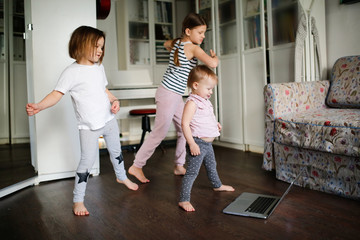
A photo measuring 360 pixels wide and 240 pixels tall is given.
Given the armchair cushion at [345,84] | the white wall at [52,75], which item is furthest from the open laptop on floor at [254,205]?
the white wall at [52,75]

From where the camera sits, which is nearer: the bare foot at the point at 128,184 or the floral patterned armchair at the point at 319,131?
the floral patterned armchair at the point at 319,131

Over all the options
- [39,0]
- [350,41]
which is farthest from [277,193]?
[39,0]

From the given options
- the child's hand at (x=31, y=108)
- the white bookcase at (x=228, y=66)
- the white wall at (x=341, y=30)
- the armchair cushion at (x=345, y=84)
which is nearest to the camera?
the child's hand at (x=31, y=108)

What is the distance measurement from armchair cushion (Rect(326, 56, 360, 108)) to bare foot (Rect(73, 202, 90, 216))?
1807 millimetres

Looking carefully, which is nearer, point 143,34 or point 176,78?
point 176,78

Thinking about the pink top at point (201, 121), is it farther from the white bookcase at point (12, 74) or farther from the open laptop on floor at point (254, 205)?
the white bookcase at point (12, 74)

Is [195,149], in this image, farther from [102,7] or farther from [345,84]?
[102,7]

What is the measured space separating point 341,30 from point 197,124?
1682mm

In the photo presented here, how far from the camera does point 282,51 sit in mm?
2898

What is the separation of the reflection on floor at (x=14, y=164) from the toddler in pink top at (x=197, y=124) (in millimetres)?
1142

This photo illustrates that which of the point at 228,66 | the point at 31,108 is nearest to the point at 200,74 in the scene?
the point at 31,108

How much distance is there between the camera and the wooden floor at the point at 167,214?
1421mm

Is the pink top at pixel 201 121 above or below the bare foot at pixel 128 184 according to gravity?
above

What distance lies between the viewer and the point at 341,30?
2676mm
